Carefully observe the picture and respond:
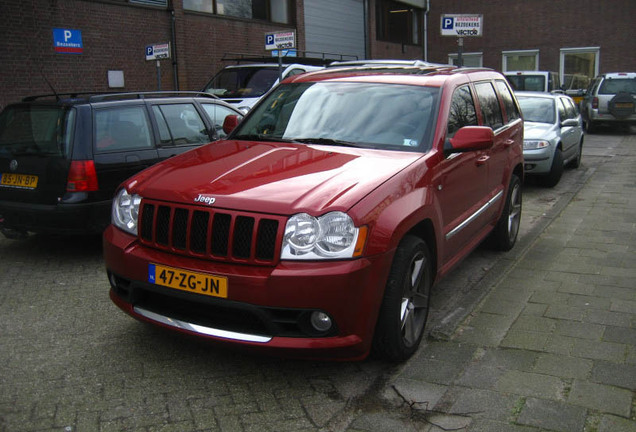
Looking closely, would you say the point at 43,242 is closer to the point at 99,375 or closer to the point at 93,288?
the point at 93,288

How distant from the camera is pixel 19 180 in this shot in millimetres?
5895

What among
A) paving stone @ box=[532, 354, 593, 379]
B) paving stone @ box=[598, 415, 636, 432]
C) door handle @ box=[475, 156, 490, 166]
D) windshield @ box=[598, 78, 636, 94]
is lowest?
paving stone @ box=[598, 415, 636, 432]

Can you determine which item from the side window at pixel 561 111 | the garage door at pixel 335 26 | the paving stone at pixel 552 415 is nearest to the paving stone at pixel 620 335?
the paving stone at pixel 552 415

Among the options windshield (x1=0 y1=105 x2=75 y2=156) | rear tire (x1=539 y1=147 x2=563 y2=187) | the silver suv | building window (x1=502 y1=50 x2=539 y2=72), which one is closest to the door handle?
windshield (x1=0 y1=105 x2=75 y2=156)

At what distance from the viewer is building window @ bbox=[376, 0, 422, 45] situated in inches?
1103

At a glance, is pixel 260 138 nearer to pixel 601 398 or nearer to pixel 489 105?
pixel 489 105

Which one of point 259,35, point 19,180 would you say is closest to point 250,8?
point 259,35

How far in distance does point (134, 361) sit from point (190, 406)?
27.1 inches

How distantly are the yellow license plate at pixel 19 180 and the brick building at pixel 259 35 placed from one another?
812 centimetres

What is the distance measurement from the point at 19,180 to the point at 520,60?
101 feet

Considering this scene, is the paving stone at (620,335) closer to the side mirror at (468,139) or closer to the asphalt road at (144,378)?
the asphalt road at (144,378)

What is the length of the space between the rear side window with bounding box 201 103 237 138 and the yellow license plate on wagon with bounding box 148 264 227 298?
3930mm

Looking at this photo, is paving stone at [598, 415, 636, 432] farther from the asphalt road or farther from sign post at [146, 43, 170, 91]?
sign post at [146, 43, 170, 91]

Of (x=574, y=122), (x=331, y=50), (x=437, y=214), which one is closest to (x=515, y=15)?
(x=331, y=50)
